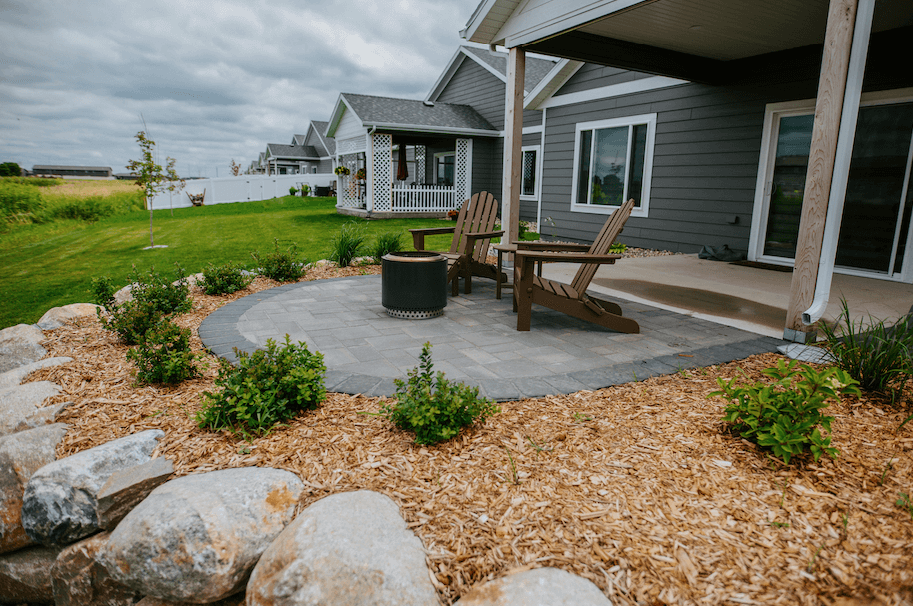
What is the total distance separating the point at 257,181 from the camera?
2527cm

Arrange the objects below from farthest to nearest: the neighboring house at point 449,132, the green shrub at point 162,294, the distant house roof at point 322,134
Answer: the distant house roof at point 322,134 < the neighboring house at point 449,132 < the green shrub at point 162,294

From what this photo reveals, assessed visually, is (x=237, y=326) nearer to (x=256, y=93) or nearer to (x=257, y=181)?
(x=257, y=181)

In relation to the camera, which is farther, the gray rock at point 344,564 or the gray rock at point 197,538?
the gray rock at point 197,538

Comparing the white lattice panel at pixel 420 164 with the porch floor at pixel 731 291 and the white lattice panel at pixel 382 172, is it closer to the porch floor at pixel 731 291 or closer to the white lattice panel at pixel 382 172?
the white lattice panel at pixel 382 172

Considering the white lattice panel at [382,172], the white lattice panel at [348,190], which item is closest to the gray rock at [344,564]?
the white lattice panel at [382,172]

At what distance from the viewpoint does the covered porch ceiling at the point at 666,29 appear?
5.46 metres

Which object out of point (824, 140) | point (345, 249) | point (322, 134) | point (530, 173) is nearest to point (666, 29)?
point (824, 140)

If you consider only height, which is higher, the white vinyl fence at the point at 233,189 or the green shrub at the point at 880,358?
the white vinyl fence at the point at 233,189

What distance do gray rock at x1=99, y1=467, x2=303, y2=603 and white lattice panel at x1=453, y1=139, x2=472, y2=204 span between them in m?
15.1

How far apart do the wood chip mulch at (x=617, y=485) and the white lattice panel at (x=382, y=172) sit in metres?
12.9

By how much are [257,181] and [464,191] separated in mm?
13344

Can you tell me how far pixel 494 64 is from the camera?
645 inches

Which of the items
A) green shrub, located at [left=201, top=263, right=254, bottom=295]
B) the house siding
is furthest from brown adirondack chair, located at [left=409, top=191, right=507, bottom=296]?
the house siding

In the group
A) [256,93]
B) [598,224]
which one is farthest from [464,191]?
[256,93]
